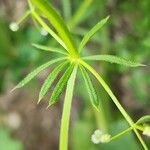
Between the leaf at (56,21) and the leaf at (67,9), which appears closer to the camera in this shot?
the leaf at (56,21)

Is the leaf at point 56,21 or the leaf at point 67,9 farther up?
the leaf at point 67,9

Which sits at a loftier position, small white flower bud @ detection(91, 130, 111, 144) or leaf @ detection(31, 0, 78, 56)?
A: leaf @ detection(31, 0, 78, 56)

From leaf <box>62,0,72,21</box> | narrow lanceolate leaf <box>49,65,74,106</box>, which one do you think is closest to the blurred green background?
leaf <box>62,0,72,21</box>

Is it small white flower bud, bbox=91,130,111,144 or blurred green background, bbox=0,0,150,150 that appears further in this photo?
blurred green background, bbox=0,0,150,150

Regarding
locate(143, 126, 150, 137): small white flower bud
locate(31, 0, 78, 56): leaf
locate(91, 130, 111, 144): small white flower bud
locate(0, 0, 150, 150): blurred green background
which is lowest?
locate(143, 126, 150, 137): small white flower bud

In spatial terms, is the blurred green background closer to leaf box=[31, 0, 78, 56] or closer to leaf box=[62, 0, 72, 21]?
leaf box=[62, 0, 72, 21]

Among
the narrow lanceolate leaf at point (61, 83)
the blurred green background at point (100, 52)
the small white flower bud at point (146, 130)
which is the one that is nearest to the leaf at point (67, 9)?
the blurred green background at point (100, 52)

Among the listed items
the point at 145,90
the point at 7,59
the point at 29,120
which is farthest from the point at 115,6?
the point at 29,120

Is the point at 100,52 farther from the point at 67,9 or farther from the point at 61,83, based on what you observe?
the point at 61,83

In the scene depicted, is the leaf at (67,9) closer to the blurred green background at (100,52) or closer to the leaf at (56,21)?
the blurred green background at (100,52)
